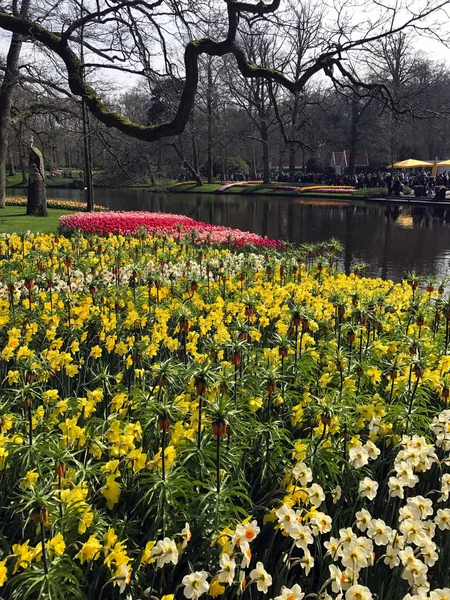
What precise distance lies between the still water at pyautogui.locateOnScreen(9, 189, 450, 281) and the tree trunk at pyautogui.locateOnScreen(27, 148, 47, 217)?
13.6ft

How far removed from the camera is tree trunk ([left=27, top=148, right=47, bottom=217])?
63.0ft

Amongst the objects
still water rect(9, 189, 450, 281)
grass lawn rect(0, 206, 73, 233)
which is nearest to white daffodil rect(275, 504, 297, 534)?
still water rect(9, 189, 450, 281)

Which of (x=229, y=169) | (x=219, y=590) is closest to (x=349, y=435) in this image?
(x=219, y=590)

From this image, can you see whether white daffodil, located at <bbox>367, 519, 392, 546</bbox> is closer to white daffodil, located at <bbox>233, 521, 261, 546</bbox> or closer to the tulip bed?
the tulip bed

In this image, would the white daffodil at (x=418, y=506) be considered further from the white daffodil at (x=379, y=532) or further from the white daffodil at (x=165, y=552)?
the white daffodil at (x=165, y=552)

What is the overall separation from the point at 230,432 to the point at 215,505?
0.55m

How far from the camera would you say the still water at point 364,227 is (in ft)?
51.7

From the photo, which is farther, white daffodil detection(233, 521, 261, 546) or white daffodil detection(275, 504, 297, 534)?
white daffodil detection(275, 504, 297, 534)

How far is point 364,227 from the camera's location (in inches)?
928

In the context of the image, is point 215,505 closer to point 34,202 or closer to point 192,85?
point 192,85

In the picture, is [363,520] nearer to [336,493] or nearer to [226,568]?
[336,493]

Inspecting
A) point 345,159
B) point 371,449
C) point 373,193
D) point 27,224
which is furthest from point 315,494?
point 345,159

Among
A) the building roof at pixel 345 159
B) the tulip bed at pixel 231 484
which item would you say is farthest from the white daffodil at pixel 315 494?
the building roof at pixel 345 159

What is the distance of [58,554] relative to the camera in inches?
81.4
